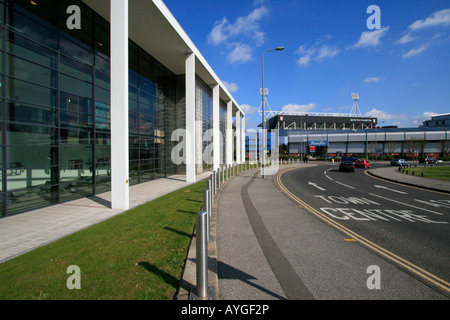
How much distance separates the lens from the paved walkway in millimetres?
5430

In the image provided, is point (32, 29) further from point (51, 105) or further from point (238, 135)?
point (238, 135)

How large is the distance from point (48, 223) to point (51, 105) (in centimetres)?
553

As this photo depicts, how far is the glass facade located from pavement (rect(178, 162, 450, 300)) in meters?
8.04

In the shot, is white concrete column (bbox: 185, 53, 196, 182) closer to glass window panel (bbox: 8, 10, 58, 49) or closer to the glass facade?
the glass facade

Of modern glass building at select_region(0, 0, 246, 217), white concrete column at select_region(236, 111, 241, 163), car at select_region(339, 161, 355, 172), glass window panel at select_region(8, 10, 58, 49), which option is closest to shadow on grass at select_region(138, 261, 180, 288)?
modern glass building at select_region(0, 0, 246, 217)

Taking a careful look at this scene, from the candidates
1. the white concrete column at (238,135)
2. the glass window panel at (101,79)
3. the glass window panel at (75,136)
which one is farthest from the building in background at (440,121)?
the glass window panel at (75,136)

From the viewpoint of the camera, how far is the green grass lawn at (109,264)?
3215 millimetres

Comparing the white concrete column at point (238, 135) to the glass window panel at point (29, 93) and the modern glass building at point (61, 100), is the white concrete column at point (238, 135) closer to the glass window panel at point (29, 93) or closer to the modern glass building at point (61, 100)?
the modern glass building at point (61, 100)

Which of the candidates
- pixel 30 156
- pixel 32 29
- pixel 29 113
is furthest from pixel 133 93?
pixel 30 156

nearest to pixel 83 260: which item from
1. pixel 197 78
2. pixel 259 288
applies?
pixel 259 288

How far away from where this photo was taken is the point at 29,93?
8859 mm

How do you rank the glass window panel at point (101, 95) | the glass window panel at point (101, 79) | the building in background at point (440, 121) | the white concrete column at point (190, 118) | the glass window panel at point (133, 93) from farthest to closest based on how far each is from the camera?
the building in background at point (440, 121), the white concrete column at point (190, 118), the glass window panel at point (133, 93), the glass window panel at point (101, 79), the glass window panel at point (101, 95)

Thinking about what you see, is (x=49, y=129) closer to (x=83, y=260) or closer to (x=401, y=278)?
(x=83, y=260)

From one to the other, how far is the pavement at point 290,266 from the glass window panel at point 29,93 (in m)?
9.03
